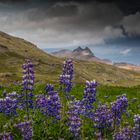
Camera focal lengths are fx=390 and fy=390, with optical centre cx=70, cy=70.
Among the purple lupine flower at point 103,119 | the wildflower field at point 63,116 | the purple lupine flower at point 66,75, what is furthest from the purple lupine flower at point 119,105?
the purple lupine flower at point 66,75

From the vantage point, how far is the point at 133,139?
8.56 meters

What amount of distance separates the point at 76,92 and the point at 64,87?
10432 millimetres

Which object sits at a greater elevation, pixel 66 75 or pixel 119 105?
pixel 66 75

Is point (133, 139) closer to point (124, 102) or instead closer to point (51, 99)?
point (124, 102)

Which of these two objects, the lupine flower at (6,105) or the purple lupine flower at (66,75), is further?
the purple lupine flower at (66,75)

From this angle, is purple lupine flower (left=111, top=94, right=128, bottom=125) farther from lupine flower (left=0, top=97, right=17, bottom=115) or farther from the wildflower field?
lupine flower (left=0, top=97, right=17, bottom=115)

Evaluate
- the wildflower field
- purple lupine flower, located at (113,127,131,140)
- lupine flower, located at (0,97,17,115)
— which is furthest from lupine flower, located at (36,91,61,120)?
purple lupine flower, located at (113,127,131,140)

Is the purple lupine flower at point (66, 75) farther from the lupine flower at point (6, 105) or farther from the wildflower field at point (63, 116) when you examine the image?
the lupine flower at point (6, 105)

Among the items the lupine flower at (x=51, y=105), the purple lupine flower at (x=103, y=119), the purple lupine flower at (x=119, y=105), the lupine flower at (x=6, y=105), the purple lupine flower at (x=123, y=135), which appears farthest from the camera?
the lupine flower at (x=51, y=105)

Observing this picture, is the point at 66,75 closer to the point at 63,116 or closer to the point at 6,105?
the point at 63,116

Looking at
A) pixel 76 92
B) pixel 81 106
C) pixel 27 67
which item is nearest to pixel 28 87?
pixel 27 67

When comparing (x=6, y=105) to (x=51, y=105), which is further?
(x=51, y=105)

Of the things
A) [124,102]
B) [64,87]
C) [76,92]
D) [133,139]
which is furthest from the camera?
[76,92]

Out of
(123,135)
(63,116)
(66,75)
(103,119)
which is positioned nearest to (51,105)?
(66,75)
